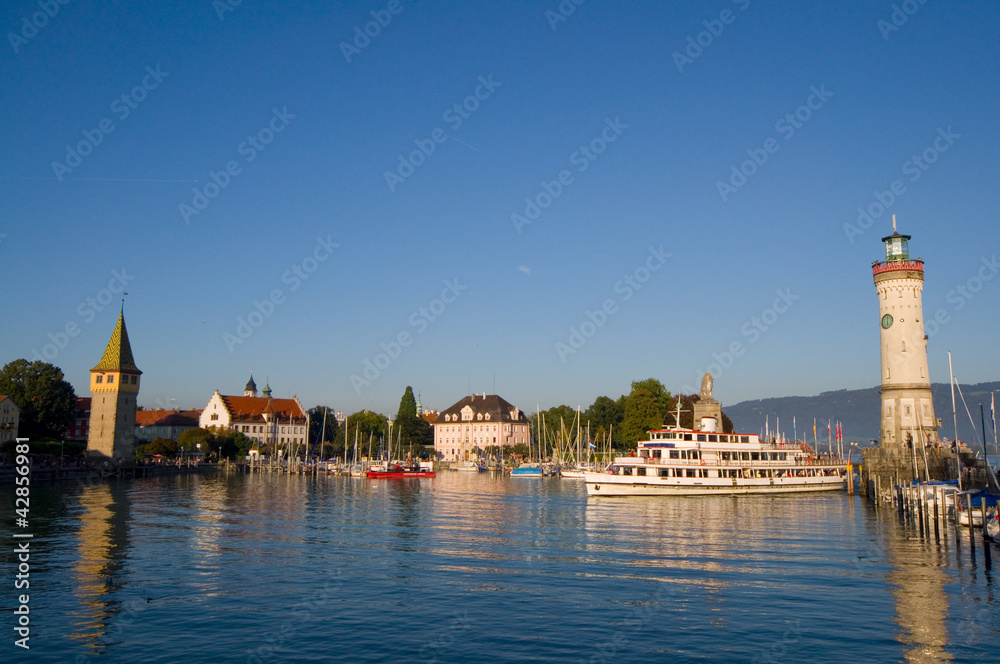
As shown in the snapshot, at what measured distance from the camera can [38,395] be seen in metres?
102

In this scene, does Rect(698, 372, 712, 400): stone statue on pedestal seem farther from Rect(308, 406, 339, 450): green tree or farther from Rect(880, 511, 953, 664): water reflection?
Rect(308, 406, 339, 450): green tree

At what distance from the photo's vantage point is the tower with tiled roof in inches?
4082

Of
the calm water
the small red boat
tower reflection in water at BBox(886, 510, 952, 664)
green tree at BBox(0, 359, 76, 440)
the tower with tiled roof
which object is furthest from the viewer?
the small red boat

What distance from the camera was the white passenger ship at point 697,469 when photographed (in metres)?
66.4

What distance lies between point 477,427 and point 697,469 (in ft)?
375

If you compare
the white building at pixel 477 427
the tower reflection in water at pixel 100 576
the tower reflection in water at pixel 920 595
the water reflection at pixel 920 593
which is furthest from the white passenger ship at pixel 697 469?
the white building at pixel 477 427

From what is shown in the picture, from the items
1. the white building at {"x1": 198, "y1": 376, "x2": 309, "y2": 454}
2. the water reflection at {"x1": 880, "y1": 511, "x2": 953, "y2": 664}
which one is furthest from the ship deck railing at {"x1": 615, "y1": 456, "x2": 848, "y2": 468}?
the white building at {"x1": 198, "y1": 376, "x2": 309, "y2": 454}

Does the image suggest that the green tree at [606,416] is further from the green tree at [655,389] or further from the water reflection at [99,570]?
the water reflection at [99,570]

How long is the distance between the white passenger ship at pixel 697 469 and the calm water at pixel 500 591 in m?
16.9

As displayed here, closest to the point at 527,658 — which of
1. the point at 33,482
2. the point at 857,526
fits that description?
the point at 857,526

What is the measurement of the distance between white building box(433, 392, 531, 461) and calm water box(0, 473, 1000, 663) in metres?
128

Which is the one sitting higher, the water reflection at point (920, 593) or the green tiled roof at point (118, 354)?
the green tiled roof at point (118, 354)

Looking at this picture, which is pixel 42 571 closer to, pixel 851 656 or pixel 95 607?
pixel 95 607

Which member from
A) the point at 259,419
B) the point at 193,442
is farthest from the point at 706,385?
the point at 259,419
